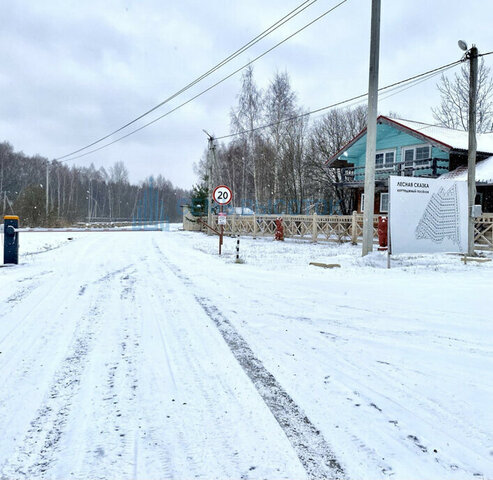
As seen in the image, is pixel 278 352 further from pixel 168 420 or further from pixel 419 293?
pixel 419 293

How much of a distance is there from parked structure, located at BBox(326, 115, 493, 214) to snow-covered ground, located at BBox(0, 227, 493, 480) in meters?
18.3

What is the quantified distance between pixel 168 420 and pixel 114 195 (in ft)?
317

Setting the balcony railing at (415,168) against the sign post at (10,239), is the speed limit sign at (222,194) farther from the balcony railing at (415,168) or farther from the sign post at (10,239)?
the balcony railing at (415,168)

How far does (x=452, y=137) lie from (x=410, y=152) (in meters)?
2.61

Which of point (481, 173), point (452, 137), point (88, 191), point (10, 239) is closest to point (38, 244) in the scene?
point (10, 239)

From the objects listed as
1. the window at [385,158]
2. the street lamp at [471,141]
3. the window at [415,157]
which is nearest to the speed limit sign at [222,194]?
the street lamp at [471,141]

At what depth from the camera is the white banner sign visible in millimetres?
9949

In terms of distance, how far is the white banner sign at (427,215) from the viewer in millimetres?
9949

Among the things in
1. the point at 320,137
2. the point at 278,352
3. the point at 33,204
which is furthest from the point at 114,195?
the point at 278,352

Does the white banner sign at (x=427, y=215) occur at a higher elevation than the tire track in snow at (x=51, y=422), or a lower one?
higher

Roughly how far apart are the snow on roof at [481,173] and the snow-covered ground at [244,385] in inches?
646

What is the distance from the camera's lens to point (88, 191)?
7538 centimetres

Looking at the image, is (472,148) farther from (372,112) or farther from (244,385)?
(244,385)

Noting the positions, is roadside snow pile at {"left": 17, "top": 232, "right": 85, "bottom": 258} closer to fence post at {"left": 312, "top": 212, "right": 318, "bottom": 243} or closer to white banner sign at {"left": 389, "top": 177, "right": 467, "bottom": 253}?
white banner sign at {"left": 389, "top": 177, "right": 467, "bottom": 253}
